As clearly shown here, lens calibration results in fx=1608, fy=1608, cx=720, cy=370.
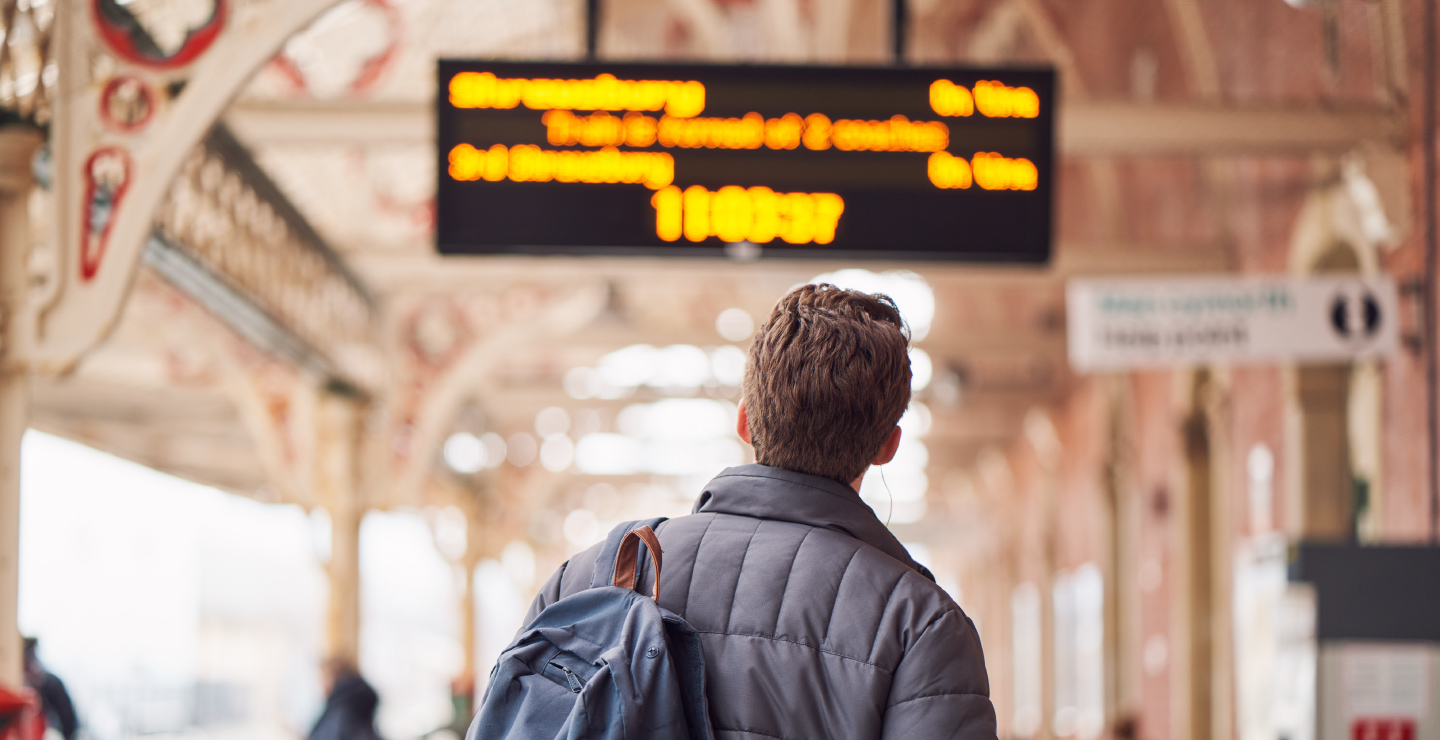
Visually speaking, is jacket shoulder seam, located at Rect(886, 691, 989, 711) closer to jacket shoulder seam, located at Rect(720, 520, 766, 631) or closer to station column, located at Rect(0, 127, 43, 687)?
jacket shoulder seam, located at Rect(720, 520, 766, 631)

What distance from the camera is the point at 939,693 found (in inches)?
66.4

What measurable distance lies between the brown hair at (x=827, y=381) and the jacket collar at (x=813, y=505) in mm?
24

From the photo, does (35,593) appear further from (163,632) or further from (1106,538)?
(1106,538)

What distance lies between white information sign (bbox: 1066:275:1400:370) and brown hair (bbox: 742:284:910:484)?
5.33m

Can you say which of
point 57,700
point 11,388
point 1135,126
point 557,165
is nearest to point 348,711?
point 57,700

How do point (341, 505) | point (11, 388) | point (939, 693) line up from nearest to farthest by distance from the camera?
point (939, 693) < point (11, 388) < point (341, 505)

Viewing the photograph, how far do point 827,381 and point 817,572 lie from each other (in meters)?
0.22

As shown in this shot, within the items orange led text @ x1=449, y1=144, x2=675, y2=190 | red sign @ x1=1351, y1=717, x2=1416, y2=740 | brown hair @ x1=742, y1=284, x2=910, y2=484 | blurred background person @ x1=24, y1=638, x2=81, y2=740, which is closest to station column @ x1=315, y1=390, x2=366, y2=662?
blurred background person @ x1=24, y1=638, x2=81, y2=740

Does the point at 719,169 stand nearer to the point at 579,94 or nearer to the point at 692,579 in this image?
the point at 579,94

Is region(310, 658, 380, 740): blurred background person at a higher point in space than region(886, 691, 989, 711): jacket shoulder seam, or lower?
A: lower

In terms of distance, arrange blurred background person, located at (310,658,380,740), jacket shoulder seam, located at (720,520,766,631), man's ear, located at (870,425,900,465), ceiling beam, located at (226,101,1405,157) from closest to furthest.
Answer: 1. jacket shoulder seam, located at (720,520,766,631)
2. man's ear, located at (870,425,900,465)
3. ceiling beam, located at (226,101,1405,157)
4. blurred background person, located at (310,658,380,740)

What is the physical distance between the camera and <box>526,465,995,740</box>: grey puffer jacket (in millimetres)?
1696

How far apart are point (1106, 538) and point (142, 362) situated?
36.0ft

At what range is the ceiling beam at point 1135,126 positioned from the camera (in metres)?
7.17
